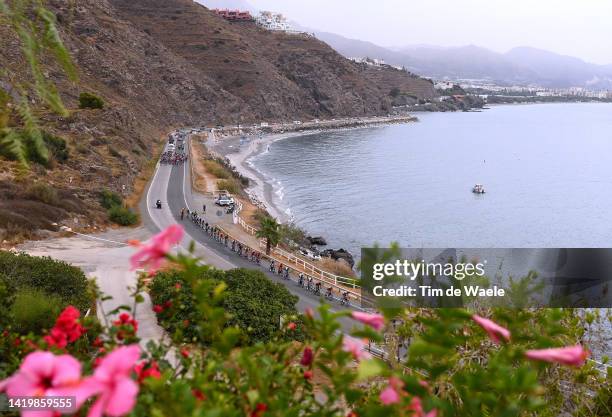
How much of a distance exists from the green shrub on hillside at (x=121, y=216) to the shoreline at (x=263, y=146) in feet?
43.4

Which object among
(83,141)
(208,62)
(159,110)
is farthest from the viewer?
(208,62)

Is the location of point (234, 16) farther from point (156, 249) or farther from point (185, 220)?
point (156, 249)

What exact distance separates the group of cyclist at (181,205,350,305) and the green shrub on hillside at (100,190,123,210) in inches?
131

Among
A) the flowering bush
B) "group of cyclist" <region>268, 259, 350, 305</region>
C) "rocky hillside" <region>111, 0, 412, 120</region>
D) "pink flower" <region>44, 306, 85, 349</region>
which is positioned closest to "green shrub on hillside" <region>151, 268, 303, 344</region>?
"group of cyclist" <region>268, 259, 350, 305</region>

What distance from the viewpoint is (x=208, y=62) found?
92125 millimetres

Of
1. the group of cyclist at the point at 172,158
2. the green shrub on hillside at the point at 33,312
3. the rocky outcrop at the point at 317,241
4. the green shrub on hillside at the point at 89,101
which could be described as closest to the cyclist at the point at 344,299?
the green shrub on hillside at the point at 33,312

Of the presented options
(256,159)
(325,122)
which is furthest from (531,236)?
(325,122)

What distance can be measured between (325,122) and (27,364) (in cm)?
10225

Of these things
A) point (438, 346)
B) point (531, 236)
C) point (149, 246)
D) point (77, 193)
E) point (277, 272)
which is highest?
point (149, 246)

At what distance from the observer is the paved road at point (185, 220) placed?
1805 cm

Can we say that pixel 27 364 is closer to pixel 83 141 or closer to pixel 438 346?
pixel 438 346

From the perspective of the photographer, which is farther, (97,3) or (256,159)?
(97,3)

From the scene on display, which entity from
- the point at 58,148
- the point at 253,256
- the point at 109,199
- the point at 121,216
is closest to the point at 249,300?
the point at 253,256

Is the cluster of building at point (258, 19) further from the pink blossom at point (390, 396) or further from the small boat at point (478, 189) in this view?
the pink blossom at point (390, 396)
